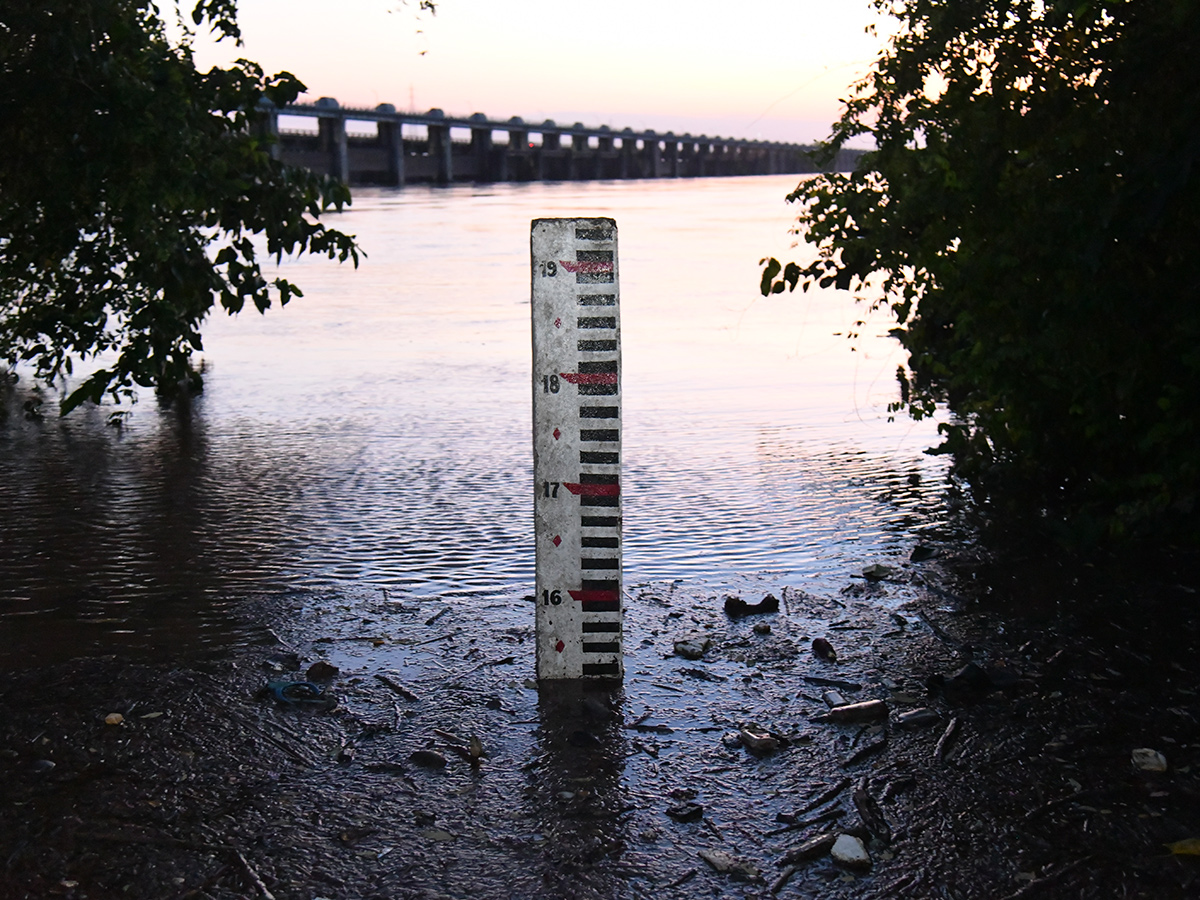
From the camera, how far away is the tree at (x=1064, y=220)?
4.30 metres

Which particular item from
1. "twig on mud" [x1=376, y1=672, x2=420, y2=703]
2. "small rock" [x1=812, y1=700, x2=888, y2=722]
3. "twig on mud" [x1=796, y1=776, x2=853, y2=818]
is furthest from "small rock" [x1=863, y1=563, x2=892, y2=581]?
"twig on mud" [x1=376, y1=672, x2=420, y2=703]

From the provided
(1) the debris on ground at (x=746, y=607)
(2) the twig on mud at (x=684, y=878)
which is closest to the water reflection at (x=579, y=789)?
(2) the twig on mud at (x=684, y=878)

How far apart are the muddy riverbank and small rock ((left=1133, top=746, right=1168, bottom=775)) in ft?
0.08

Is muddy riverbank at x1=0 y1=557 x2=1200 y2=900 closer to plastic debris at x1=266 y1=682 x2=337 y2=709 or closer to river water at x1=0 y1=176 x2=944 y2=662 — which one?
plastic debris at x1=266 y1=682 x2=337 y2=709

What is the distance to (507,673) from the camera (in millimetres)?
4289

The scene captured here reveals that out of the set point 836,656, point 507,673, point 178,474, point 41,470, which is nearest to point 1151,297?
point 836,656

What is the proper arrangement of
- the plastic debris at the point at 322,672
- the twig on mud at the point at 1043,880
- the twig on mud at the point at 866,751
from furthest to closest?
the plastic debris at the point at 322,672 → the twig on mud at the point at 866,751 → the twig on mud at the point at 1043,880

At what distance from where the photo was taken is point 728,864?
3035 mm


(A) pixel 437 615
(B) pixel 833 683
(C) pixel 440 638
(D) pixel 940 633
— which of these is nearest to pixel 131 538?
(A) pixel 437 615

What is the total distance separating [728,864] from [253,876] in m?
1.19

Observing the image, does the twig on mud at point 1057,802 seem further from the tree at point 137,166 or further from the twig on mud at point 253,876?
the tree at point 137,166

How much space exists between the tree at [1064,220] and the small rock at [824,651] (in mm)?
1437

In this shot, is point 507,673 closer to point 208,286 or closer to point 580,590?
point 580,590

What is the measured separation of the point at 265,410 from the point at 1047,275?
6.37 metres
